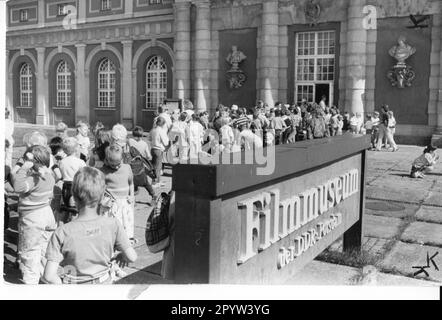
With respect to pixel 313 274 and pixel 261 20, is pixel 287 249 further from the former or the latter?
pixel 261 20

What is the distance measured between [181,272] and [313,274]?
304cm

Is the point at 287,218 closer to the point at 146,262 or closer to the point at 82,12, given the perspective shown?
the point at 146,262

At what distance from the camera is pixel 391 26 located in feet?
67.2

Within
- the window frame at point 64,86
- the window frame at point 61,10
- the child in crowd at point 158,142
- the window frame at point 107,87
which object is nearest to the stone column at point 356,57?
the child in crowd at point 158,142

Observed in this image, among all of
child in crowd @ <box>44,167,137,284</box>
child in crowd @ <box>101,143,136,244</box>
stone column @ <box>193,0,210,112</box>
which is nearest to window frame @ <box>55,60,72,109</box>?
stone column @ <box>193,0,210,112</box>

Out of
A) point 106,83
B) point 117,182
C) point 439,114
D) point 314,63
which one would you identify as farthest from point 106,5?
point 117,182

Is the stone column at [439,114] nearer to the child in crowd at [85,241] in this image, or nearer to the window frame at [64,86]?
the child in crowd at [85,241]

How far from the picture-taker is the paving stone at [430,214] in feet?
A: 29.4

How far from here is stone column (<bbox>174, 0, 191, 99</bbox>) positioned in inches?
977

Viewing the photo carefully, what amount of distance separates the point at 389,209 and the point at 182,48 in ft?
55.8

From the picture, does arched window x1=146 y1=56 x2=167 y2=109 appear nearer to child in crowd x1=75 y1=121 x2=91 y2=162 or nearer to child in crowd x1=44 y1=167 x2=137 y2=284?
child in crowd x1=75 y1=121 x2=91 y2=162

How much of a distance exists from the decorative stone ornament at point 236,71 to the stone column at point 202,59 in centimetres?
111

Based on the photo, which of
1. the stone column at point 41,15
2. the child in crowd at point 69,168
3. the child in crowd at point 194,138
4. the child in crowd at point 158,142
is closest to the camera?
the child in crowd at point 69,168
